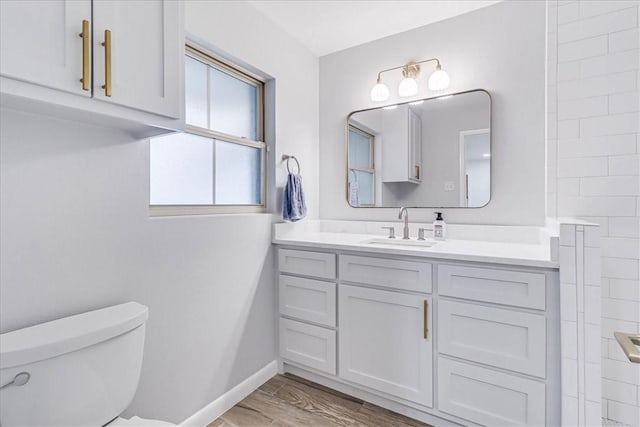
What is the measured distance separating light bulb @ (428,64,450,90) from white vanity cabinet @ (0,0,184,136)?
61.6 inches

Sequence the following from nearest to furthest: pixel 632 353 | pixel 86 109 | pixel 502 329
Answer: pixel 632 353
pixel 86 109
pixel 502 329

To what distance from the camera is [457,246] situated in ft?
5.72

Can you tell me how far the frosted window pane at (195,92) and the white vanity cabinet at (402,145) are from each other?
4.12ft

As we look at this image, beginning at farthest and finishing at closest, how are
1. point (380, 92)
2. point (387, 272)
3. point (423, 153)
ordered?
point (380, 92), point (423, 153), point (387, 272)

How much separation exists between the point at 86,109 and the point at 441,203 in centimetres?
194

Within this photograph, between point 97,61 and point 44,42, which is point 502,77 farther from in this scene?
point 44,42

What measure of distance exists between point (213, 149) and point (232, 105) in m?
0.34

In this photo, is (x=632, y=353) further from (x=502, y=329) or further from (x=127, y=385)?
(x=127, y=385)

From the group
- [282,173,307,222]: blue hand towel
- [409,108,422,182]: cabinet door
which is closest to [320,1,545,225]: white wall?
[409,108,422,182]: cabinet door

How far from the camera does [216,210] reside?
5.88 ft

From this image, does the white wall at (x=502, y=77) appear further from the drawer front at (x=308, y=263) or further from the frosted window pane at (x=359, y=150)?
the drawer front at (x=308, y=263)

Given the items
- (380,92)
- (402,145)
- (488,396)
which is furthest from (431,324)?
(380,92)

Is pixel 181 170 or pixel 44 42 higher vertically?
pixel 44 42

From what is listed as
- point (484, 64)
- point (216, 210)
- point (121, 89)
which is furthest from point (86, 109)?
point (484, 64)
